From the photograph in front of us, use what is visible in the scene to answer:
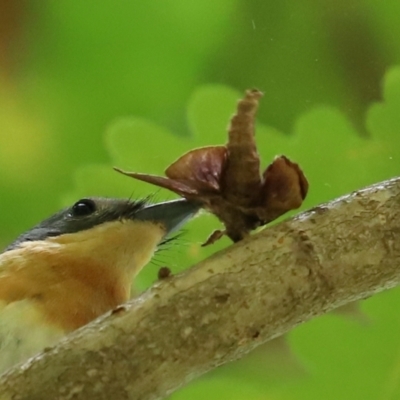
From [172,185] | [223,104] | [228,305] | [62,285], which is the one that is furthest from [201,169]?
[223,104]

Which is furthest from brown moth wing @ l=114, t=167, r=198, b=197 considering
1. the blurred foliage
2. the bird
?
the blurred foliage

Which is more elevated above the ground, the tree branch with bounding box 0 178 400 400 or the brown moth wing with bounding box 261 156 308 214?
the brown moth wing with bounding box 261 156 308 214

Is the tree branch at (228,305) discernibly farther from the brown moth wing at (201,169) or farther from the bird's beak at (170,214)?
the bird's beak at (170,214)

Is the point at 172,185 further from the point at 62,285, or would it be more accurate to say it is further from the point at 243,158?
the point at 62,285

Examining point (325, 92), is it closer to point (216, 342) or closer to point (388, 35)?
point (388, 35)

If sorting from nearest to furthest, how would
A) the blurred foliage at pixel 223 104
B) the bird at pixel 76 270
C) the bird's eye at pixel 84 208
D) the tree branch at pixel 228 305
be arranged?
the tree branch at pixel 228 305 → the bird at pixel 76 270 → the bird's eye at pixel 84 208 → the blurred foliage at pixel 223 104

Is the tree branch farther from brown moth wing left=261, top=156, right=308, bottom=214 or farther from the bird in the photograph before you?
the bird

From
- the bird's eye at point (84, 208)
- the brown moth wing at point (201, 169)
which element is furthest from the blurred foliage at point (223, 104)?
the brown moth wing at point (201, 169)
